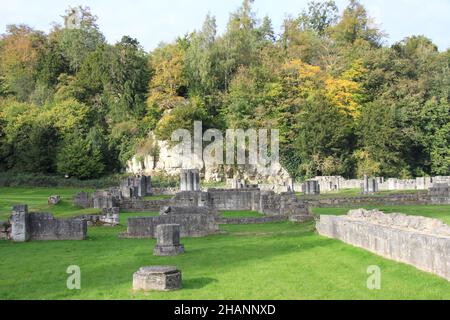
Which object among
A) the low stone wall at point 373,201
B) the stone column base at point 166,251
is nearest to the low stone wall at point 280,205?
the low stone wall at point 373,201

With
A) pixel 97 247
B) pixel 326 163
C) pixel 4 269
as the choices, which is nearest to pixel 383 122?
pixel 326 163

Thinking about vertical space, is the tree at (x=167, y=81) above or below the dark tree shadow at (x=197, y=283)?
above

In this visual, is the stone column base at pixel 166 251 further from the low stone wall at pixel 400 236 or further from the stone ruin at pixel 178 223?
the low stone wall at pixel 400 236

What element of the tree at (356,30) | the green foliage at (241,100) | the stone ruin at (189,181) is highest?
the tree at (356,30)

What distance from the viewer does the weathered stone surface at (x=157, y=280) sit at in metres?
11.6

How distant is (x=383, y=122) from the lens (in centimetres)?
6328

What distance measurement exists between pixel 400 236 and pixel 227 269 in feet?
12.5

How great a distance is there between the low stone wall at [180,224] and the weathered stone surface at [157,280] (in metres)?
9.64

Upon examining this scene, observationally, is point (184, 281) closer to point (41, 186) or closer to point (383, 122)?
point (41, 186)

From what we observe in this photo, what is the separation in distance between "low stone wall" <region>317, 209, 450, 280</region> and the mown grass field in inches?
10.2

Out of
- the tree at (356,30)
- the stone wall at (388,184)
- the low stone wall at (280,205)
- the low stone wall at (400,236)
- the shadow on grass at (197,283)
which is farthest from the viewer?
the tree at (356,30)

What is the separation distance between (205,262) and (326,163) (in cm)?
4770

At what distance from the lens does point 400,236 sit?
1338cm

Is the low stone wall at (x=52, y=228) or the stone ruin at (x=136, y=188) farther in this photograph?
the stone ruin at (x=136, y=188)
